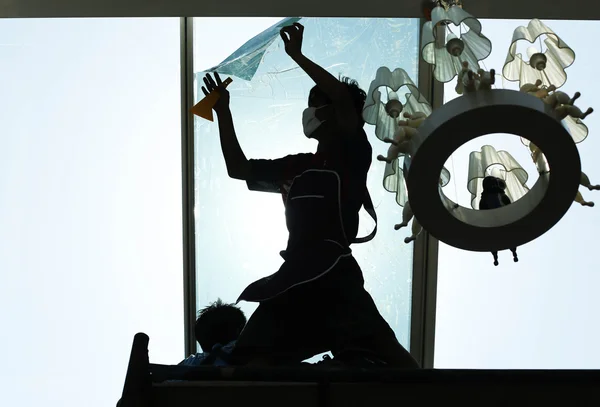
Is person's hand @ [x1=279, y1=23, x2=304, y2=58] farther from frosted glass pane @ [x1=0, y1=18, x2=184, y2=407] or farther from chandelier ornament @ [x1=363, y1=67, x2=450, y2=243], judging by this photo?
frosted glass pane @ [x1=0, y1=18, x2=184, y2=407]

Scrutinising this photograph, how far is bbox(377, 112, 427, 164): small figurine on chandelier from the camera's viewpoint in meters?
2.53

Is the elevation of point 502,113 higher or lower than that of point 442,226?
higher

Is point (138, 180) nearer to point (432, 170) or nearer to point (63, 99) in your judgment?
point (63, 99)

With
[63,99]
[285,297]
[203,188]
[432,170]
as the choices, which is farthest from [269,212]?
[432,170]

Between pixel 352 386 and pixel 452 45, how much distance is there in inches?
40.9

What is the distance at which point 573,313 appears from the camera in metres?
4.46

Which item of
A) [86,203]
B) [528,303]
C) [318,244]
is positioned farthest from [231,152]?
[528,303]

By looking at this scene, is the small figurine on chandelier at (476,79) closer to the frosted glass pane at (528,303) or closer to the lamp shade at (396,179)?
the lamp shade at (396,179)

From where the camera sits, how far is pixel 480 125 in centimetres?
242

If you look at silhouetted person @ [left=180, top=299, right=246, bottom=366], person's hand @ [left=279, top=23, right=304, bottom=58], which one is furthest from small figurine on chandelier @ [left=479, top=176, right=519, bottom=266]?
silhouetted person @ [left=180, top=299, right=246, bottom=366]

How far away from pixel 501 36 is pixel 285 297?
6.51 ft

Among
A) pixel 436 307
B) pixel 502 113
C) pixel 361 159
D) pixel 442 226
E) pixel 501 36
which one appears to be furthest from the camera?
pixel 436 307

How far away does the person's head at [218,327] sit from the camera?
10.7 feet

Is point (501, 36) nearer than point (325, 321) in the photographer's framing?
No
